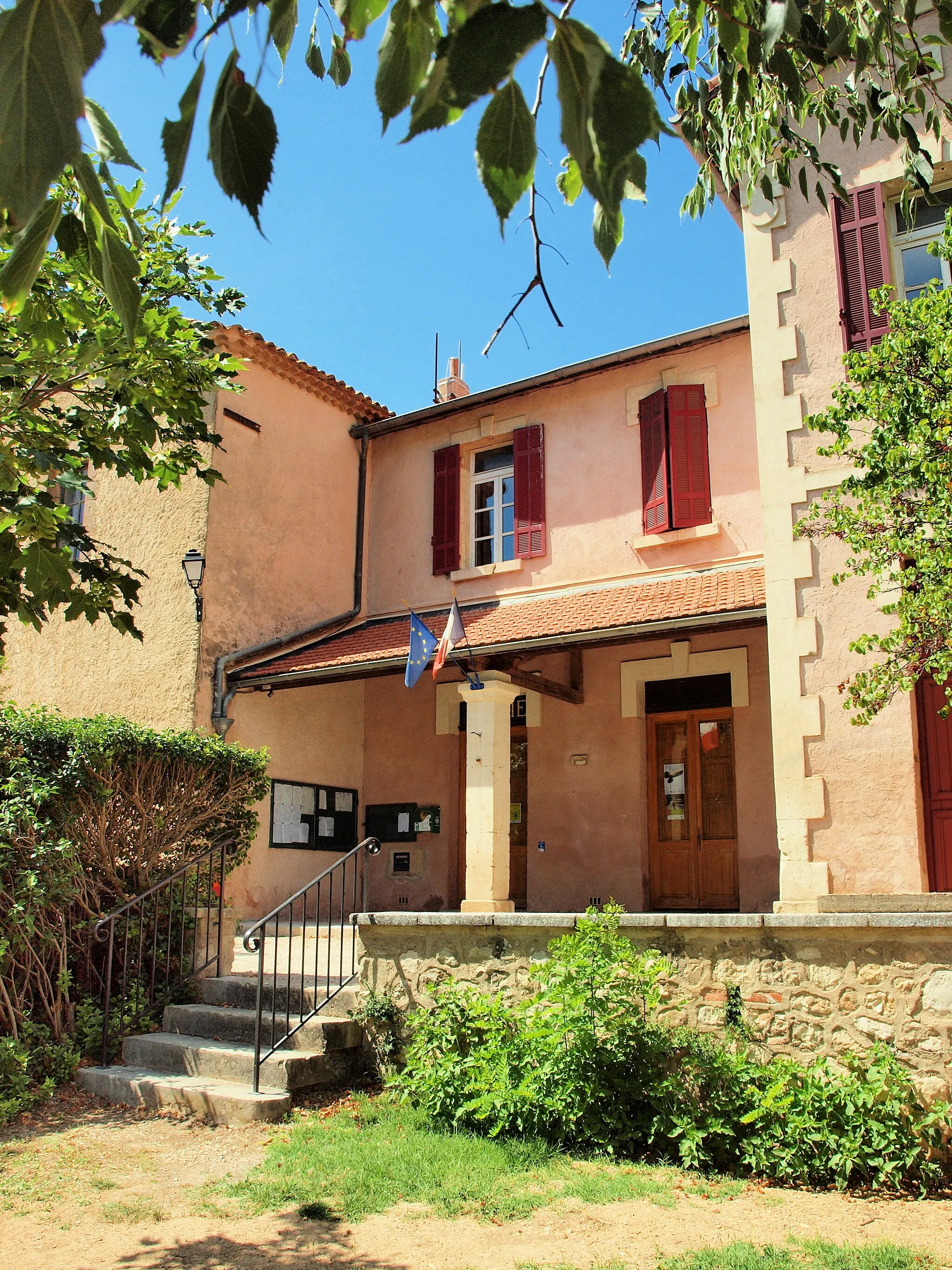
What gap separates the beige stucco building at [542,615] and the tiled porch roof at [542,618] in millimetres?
46

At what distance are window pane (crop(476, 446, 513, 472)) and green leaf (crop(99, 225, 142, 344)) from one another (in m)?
10.8

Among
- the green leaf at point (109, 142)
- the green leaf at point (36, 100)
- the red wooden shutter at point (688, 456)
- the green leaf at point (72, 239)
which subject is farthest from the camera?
the red wooden shutter at point (688, 456)

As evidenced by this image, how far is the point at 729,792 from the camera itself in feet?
32.7

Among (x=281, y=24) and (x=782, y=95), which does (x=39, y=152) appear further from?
(x=782, y=95)

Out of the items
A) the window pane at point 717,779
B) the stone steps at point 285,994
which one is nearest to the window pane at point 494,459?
the window pane at point 717,779

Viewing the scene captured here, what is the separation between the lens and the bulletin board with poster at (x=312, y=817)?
10992mm

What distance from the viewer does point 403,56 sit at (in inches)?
45.7

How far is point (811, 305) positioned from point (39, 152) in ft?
24.2

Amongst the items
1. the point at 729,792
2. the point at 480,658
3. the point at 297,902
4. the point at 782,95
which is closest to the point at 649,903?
the point at 729,792

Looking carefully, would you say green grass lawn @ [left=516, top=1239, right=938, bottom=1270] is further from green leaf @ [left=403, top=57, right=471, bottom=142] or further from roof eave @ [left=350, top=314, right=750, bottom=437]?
roof eave @ [left=350, top=314, right=750, bottom=437]

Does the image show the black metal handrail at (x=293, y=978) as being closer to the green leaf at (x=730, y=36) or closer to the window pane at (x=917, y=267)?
the window pane at (x=917, y=267)

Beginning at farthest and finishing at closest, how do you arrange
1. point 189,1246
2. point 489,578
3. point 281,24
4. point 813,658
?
point 489,578 < point 813,658 < point 189,1246 < point 281,24

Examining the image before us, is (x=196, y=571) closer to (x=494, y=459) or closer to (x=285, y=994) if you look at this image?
(x=494, y=459)

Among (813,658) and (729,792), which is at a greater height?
(813,658)
